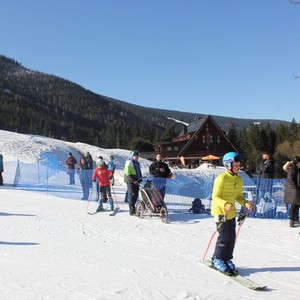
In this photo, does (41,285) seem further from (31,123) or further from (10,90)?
(10,90)

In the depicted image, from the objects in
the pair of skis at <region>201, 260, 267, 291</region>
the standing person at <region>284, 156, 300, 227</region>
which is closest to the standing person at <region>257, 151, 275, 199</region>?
the standing person at <region>284, 156, 300, 227</region>

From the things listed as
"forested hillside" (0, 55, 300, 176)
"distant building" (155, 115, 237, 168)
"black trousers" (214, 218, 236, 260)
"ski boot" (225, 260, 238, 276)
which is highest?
"forested hillside" (0, 55, 300, 176)

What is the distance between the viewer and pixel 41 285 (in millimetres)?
4723

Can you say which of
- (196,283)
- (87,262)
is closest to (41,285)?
(87,262)

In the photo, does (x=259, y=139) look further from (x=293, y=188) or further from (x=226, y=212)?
(x=226, y=212)

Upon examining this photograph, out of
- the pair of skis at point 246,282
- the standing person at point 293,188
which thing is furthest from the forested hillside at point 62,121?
the pair of skis at point 246,282

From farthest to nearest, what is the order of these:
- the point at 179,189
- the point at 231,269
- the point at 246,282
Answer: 1. the point at 179,189
2. the point at 231,269
3. the point at 246,282

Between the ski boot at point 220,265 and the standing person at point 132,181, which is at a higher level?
the standing person at point 132,181

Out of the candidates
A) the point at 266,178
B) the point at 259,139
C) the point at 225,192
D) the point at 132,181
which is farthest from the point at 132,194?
the point at 259,139

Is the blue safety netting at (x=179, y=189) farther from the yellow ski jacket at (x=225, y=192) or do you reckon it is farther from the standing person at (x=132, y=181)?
the yellow ski jacket at (x=225, y=192)

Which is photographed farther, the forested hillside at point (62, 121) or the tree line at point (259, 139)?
the forested hillside at point (62, 121)

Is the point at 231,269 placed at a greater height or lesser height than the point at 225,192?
lesser

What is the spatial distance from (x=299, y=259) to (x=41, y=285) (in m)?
4.25

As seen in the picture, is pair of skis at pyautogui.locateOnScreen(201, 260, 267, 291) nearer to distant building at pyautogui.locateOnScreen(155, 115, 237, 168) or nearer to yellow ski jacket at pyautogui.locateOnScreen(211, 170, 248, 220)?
yellow ski jacket at pyautogui.locateOnScreen(211, 170, 248, 220)
